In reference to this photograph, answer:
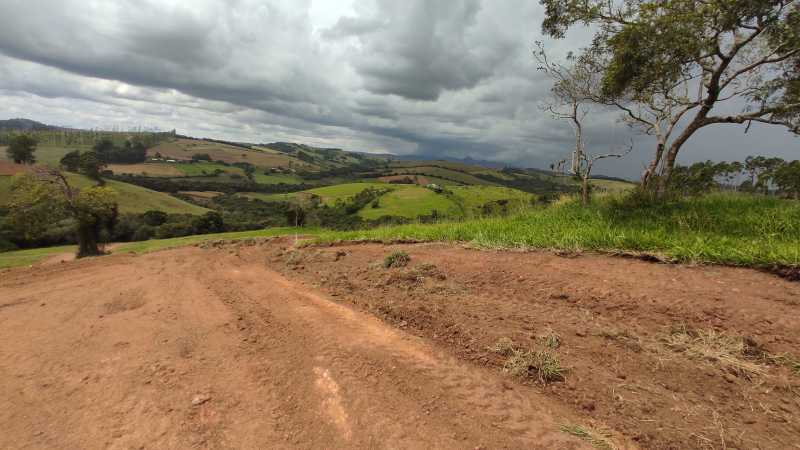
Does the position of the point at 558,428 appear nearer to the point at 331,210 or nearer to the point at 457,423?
the point at 457,423

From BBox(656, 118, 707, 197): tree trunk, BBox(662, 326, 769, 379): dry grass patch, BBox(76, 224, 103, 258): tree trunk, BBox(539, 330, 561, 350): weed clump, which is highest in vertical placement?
BBox(656, 118, 707, 197): tree trunk

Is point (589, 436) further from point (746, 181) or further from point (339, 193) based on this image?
point (339, 193)

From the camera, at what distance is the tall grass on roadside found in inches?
222

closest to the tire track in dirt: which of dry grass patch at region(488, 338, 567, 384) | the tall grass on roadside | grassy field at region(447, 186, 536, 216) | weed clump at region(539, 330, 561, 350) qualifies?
dry grass patch at region(488, 338, 567, 384)

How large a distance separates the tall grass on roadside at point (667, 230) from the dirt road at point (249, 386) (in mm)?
4262

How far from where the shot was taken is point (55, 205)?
21.8 m

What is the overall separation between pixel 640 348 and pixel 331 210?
84.4m

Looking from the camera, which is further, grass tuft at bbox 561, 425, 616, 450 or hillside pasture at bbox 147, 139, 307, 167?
hillside pasture at bbox 147, 139, 307, 167

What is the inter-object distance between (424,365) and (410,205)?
81.0 m

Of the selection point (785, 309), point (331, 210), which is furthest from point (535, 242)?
point (331, 210)

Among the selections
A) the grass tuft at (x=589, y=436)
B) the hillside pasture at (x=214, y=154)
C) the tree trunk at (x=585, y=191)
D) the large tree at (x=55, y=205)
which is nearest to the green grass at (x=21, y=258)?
the large tree at (x=55, y=205)

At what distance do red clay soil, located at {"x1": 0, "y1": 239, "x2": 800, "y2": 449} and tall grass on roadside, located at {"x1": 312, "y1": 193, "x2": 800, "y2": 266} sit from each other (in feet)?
1.57

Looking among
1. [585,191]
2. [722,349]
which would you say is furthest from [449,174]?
[722,349]

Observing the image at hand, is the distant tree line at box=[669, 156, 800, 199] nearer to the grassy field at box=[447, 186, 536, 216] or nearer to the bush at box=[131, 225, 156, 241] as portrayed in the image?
the grassy field at box=[447, 186, 536, 216]
